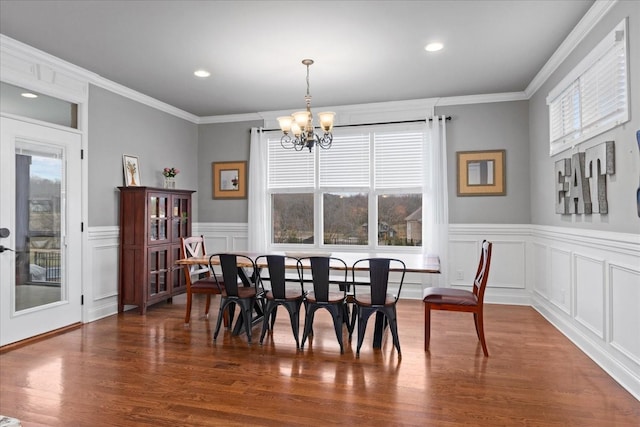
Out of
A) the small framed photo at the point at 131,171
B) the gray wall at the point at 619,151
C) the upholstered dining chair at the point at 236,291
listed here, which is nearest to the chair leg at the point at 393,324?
the upholstered dining chair at the point at 236,291

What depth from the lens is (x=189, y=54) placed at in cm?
380

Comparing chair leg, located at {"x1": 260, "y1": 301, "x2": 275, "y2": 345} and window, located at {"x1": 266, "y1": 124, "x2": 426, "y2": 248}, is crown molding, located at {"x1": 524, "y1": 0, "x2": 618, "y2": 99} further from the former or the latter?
chair leg, located at {"x1": 260, "y1": 301, "x2": 275, "y2": 345}

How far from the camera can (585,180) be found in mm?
3311

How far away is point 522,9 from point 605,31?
2.05 ft

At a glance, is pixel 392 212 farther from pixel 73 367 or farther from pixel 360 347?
pixel 73 367

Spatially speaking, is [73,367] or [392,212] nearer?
[73,367]

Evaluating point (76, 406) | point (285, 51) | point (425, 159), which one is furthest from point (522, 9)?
point (76, 406)

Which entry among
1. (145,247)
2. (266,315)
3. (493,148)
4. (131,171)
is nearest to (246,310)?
(266,315)

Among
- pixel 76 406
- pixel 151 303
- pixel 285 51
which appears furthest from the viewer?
pixel 151 303

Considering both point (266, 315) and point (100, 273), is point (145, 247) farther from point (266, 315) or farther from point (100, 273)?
point (266, 315)

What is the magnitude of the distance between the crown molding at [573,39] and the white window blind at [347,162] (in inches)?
86.3

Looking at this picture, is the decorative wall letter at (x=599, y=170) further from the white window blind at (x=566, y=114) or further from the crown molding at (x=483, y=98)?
the crown molding at (x=483, y=98)

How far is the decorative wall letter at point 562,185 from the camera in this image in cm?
366

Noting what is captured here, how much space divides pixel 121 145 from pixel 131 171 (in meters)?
0.34
